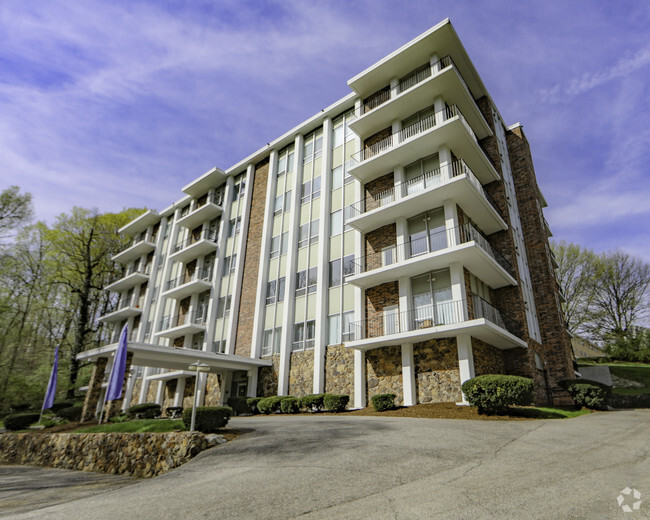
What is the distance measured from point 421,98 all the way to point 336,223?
8.74 m

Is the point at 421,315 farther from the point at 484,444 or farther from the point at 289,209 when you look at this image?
the point at 289,209

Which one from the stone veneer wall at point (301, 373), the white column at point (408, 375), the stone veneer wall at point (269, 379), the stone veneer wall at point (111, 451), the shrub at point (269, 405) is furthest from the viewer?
the stone veneer wall at point (269, 379)

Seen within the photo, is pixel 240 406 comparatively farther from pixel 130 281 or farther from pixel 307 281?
pixel 130 281

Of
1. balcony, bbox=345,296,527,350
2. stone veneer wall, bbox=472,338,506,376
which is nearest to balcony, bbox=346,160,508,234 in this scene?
balcony, bbox=345,296,527,350

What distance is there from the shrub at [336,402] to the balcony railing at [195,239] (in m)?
18.6

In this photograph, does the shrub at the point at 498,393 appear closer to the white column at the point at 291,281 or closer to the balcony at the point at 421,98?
the white column at the point at 291,281

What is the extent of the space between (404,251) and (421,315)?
340cm

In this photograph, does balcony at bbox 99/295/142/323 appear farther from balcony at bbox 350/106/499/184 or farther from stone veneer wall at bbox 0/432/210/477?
balcony at bbox 350/106/499/184

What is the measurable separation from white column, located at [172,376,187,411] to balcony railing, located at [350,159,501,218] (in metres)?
18.8

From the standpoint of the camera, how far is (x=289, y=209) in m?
27.5

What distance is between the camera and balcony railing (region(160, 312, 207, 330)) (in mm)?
29516

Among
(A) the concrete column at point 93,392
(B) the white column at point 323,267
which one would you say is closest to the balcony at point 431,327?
(B) the white column at point 323,267

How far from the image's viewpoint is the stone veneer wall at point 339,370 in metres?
20.0

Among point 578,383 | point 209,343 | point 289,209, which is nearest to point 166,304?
point 209,343
